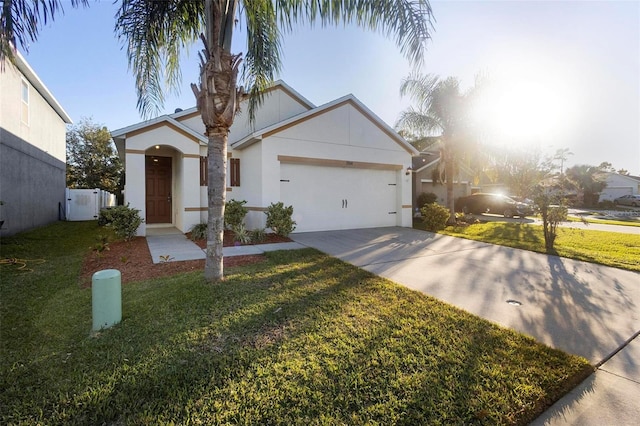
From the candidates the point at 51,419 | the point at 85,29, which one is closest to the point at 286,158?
the point at 85,29

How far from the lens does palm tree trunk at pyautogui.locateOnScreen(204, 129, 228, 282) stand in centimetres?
487

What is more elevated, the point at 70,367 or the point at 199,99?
the point at 199,99

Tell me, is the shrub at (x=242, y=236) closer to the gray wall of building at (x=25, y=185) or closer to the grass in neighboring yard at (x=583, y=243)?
the gray wall of building at (x=25, y=185)

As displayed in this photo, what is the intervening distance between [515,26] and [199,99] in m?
8.10

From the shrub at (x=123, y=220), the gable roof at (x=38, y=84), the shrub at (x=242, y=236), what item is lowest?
the shrub at (x=242, y=236)

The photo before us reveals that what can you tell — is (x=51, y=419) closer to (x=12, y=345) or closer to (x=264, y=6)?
(x=12, y=345)

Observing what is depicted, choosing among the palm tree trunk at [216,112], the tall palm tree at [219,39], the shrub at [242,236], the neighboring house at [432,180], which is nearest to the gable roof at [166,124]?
the tall palm tree at [219,39]

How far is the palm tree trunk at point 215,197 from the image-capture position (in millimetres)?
4871

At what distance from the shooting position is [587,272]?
6156mm

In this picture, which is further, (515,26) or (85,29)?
(515,26)

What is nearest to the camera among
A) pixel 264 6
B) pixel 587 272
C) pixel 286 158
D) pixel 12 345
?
pixel 12 345

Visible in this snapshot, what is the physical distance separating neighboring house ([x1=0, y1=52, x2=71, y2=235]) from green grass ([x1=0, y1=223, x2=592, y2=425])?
8.07 m

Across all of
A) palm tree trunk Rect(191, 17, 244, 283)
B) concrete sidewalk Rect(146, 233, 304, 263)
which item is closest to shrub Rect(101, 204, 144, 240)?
concrete sidewalk Rect(146, 233, 304, 263)

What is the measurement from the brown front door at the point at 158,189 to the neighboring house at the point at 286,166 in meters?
0.04
